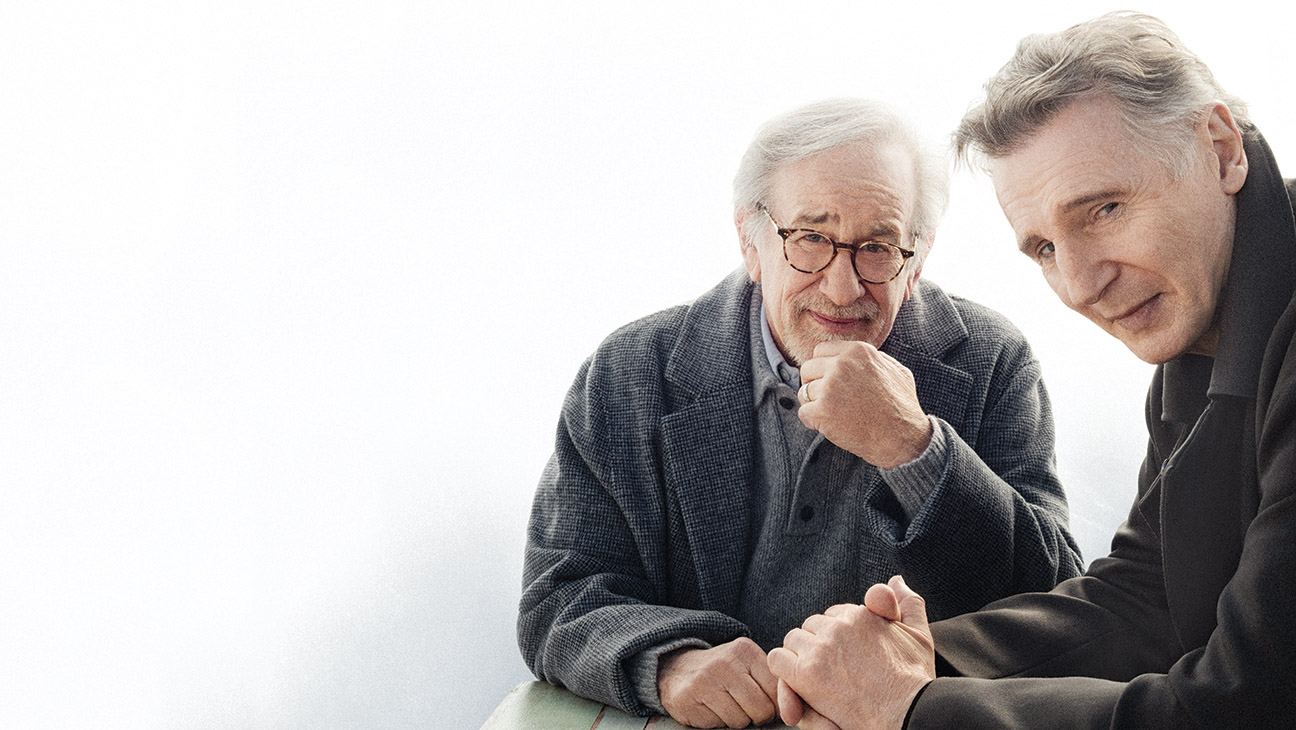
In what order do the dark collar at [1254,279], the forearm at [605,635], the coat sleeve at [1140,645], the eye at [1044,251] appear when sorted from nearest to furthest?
the coat sleeve at [1140,645] < the dark collar at [1254,279] < the eye at [1044,251] < the forearm at [605,635]

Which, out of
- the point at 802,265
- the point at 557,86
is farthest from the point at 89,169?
the point at 802,265

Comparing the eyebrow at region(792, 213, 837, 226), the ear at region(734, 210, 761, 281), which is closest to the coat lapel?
the eyebrow at region(792, 213, 837, 226)

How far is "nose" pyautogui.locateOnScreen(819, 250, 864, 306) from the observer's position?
1594 mm

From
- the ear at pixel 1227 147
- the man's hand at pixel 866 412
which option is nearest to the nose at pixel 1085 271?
the ear at pixel 1227 147

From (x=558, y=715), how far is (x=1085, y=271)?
972mm

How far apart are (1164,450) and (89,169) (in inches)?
107

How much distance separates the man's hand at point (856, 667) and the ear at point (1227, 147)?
25.9 inches

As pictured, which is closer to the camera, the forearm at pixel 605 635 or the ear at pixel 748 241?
the forearm at pixel 605 635

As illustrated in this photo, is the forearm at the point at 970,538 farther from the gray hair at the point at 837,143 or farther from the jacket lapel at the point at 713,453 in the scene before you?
the gray hair at the point at 837,143

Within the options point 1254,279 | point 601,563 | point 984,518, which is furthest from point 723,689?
point 1254,279

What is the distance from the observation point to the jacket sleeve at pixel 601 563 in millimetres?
1400

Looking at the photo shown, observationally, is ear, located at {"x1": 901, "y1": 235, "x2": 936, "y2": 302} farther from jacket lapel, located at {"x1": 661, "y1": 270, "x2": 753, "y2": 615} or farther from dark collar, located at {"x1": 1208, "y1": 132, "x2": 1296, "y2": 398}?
dark collar, located at {"x1": 1208, "y1": 132, "x2": 1296, "y2": 398}

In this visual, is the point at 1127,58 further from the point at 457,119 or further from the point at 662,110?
the point at 457,119

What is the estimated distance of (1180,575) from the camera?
1193 mm
